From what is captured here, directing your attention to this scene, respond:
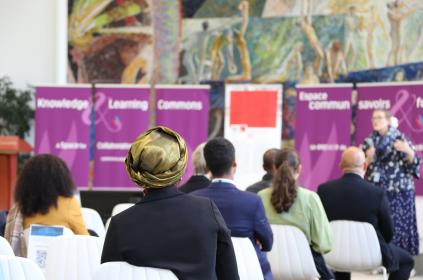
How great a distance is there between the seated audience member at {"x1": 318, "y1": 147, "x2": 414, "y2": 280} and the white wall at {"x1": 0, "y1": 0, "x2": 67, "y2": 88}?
255 inches

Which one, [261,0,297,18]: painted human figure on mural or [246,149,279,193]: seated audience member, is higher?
[261,0,297,18]: painted human figure on mural

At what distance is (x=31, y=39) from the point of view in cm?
1141

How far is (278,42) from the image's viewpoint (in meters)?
10.3

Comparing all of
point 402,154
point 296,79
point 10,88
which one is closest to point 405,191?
point 402,154

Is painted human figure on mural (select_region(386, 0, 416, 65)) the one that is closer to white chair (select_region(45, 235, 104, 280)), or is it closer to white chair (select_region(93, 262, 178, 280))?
white chair (select_region(45, 235, 104, 280))

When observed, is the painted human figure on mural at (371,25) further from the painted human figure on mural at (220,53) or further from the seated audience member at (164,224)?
the seated audience member at (164,224)

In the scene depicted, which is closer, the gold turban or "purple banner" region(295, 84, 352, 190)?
the gold turban

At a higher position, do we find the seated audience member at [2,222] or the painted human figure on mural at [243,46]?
the painted human figure on mural at [243,46]

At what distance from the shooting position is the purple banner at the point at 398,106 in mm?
8489

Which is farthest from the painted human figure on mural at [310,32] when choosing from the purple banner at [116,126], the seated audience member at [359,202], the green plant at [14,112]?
the seated audience member at [359,202]

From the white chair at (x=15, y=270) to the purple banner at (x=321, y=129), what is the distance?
7087mm

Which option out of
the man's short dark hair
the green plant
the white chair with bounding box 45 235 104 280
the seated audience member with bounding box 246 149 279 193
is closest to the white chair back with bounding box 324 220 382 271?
the seated audience member with bounding box 246 149 279 193

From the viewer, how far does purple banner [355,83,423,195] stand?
8.49 m

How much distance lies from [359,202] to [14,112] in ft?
21.4
